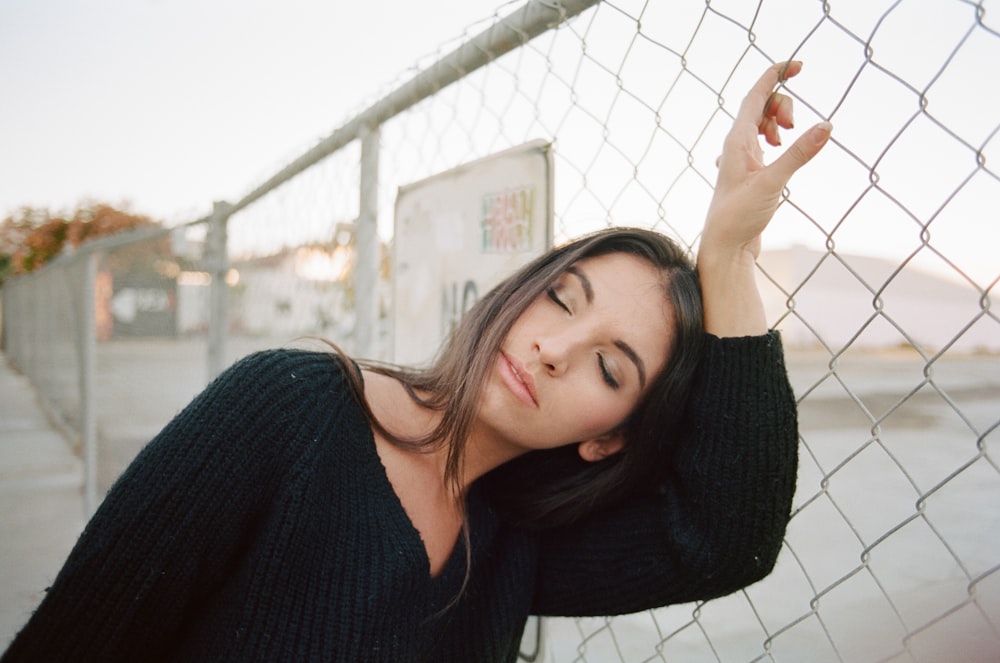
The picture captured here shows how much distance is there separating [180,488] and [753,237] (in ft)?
3.32

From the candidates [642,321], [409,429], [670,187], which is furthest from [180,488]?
[670,187]

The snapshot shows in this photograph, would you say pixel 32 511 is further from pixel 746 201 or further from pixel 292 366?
pixel 746 201

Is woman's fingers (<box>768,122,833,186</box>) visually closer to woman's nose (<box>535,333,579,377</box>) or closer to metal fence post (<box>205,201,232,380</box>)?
woman's nose (<box>535,333,579,377</box>)

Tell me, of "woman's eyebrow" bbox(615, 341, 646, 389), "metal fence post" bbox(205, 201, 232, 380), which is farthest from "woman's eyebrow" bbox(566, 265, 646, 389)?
"metal fence post" bbox(205, 201, 232, 380)

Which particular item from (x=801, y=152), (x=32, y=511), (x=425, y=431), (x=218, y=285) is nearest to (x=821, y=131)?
(x=801, y=152)

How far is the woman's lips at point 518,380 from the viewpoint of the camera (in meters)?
1.30

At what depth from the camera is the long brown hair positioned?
134cm

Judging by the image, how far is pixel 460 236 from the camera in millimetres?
1810

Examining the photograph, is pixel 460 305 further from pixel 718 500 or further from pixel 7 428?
pixel 7 428

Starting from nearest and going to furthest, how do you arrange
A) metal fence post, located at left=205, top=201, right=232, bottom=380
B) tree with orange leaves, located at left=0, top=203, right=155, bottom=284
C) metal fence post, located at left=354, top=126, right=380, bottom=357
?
metal fence post, located at left=354, top=126, right=380, bottom=357
metal fence post, located at left=205, top=201, right=232, bottom=380
tree with orange leaves, located at left=0, top=203, right=155, bottom=284

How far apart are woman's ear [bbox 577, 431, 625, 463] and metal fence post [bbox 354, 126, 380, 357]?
1.00 m

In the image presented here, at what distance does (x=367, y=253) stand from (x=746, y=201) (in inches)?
53.9

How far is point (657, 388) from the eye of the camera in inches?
53.0

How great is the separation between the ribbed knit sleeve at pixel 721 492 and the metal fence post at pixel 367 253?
1.19 m
